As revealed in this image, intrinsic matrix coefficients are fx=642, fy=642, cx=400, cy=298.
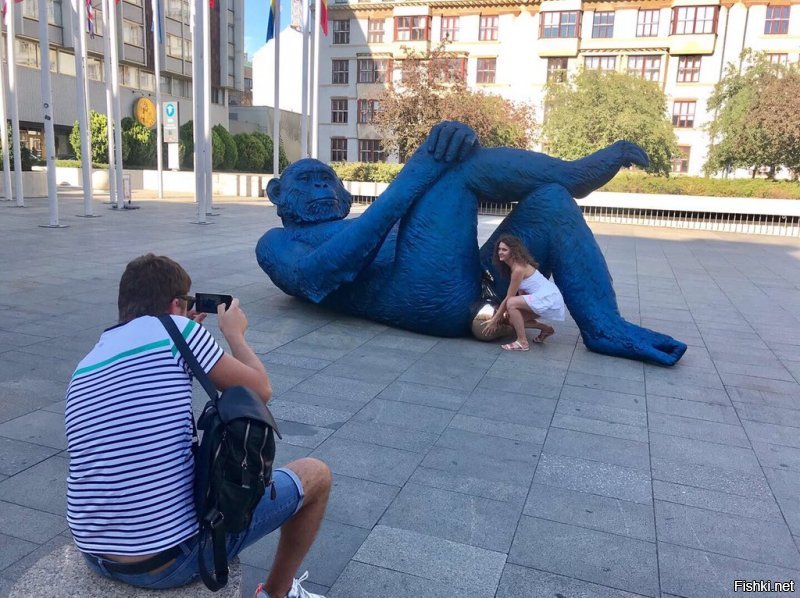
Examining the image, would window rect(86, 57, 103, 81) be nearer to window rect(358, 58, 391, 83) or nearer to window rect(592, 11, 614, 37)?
window rect(358, 58, 391, 83)

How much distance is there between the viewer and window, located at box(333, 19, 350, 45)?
131 feet

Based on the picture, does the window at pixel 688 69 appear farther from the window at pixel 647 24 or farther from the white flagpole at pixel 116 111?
the white flagpole at pixel 116 111

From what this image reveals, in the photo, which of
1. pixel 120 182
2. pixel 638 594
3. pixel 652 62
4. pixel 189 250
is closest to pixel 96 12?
pixel 120 182

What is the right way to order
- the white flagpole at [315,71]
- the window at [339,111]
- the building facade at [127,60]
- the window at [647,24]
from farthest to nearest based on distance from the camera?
the window at [339,111] < the window at [647,24] < the building facade at [127,60] < the white flagpole at [315,71]

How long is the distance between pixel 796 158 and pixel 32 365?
86.5ft

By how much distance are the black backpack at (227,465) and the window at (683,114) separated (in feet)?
124

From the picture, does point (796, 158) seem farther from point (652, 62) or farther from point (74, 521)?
point (74, 521)

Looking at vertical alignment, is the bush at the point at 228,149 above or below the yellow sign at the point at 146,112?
below

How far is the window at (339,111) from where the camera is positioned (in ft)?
A: 135

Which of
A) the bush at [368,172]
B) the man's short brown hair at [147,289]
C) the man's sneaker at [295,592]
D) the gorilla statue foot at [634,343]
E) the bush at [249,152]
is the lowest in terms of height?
the man's sneaker at [295,592]

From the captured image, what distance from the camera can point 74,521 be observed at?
1.79 meters

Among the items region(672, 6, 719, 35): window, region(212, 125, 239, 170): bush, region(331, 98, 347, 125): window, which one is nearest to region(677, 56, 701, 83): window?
region(672, 6, 719, 35): window

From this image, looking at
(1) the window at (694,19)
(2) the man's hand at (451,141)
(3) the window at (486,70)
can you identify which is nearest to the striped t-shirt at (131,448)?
(2) the man's hand at (451,141)

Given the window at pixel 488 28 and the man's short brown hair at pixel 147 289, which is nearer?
the man's short brown hair at pixel 147 289
